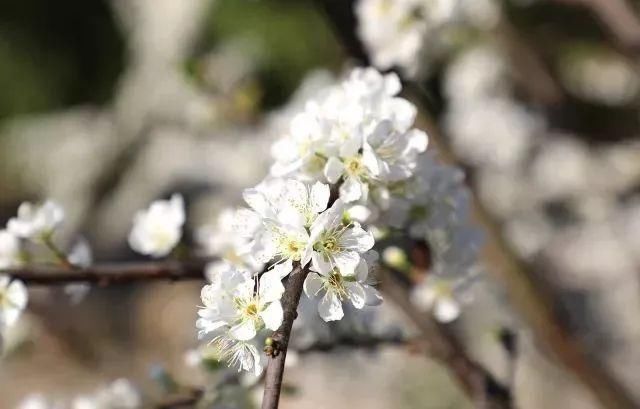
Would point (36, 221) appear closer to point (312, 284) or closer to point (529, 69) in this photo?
point (312, 284)

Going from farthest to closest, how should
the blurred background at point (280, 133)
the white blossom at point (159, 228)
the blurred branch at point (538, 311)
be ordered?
the blurred background at point (280, 133), the blurred branch at point (538, 311), the white blossom at point (159, 228)

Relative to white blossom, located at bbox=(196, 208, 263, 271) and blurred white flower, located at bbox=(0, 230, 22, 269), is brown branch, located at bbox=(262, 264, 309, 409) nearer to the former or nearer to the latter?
white blossom, located at bbox=(196, 208, 263, 271)

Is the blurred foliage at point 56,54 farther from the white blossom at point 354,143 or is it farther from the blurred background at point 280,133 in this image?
the white blossom at point 354,143

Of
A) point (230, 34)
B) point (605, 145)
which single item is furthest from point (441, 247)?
point (230, 34)

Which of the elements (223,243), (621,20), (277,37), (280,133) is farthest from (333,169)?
(277,37)

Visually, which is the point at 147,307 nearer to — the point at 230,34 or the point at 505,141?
the point at 230,34

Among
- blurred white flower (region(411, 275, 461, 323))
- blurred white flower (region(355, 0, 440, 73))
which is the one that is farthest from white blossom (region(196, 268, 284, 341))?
blurred white flower (region(355, 0, 440, 73))

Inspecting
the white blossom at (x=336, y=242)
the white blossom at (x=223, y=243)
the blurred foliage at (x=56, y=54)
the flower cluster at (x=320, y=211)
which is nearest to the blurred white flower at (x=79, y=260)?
the white blossom at (x=223, y=243)
